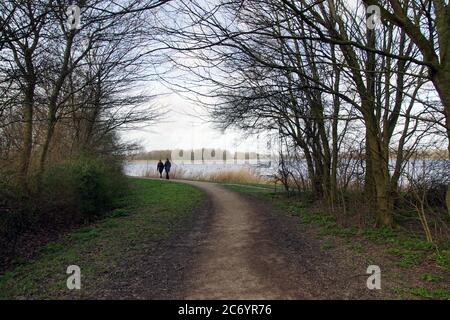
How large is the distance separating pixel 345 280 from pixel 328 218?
524cm

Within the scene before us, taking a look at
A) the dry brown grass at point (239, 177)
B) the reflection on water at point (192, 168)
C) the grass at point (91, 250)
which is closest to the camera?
the grass at point (91, 250)

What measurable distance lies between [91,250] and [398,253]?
6.02 meters

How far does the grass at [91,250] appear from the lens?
4914 millimetres

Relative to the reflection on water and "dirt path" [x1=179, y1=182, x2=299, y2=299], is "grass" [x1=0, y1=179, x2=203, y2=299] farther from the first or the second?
the reflection on water

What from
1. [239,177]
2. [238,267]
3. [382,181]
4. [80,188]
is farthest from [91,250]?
[239,177]

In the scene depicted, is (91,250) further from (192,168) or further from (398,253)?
(192,168)

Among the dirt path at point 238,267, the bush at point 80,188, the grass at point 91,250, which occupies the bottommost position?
the grass at point 91,250

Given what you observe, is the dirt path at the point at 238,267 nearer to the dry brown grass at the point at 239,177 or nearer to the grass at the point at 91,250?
the grass at the point at 91,250

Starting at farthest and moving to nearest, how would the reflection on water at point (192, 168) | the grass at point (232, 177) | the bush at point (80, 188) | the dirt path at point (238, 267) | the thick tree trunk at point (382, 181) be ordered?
the grass at point (232, 177) → the reflection on water at point (192, 168) → the bush at point (80, 188) → the thick tree trunk at point (382, 181) → the dirt path at point (238, 267)

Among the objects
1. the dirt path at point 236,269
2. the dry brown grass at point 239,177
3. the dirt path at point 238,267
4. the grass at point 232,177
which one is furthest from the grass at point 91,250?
the dry brown grass at point 239,177

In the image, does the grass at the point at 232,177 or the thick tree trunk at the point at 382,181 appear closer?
the thick tree trunk at the point at 382,181

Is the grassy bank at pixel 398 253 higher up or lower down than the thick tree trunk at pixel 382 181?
lower down

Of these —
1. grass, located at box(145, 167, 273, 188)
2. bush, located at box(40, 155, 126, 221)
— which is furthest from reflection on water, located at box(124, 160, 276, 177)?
bush, located at box(40, 155, 126, 221)

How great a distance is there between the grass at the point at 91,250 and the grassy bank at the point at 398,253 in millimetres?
Answer: 3970
